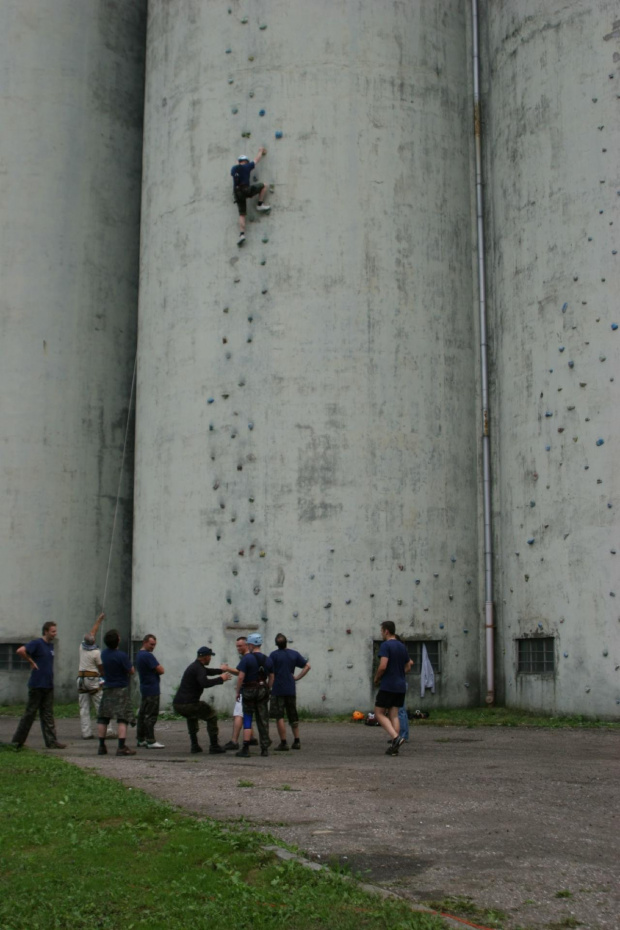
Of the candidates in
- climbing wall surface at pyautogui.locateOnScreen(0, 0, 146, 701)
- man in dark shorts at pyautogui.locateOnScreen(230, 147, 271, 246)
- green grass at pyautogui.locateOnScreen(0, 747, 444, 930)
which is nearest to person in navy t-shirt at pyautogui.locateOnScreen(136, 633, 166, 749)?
green grass at pyautogui.locateOnScreen(0, 747, 444, 930)

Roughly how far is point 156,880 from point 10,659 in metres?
21.0

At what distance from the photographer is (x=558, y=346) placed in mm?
22875

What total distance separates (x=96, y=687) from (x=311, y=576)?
19.2ft

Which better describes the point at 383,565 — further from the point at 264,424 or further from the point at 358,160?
the point at 358,160

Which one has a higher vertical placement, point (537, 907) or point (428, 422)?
point (428, 422)

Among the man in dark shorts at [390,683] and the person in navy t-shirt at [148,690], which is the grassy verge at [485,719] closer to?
the man in dark shorts at [390,683]

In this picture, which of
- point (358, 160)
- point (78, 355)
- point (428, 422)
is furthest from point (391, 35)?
point (78, 355)

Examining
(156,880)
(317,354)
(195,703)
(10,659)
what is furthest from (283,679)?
(10,659)

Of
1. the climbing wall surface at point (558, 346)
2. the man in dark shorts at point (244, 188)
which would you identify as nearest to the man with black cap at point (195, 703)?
the climbing wall surface at point (558, 346)

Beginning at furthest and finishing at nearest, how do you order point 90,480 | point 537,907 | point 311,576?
point 90,480, point 311,576, point 537,907

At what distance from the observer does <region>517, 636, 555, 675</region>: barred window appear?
2250 centimetres

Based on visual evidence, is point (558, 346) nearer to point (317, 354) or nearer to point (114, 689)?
point (317, 354)

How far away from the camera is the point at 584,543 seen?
2180cm

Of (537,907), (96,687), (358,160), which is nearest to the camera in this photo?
(537,907)
